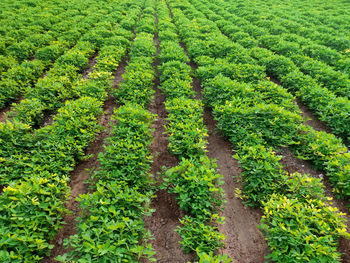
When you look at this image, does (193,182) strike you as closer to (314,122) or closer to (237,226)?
(237,226)

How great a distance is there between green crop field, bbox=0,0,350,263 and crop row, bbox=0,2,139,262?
1.3 inches

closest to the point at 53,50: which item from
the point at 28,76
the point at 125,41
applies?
the point at 28,76

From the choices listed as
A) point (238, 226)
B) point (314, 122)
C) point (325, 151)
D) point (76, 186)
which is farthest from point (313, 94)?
point (76, 186)

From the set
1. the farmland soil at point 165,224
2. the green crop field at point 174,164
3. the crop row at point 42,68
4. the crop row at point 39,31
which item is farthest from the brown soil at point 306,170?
the crop row at point 39,31

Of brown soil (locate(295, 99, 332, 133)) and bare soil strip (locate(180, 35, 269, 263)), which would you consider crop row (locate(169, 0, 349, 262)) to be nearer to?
bare soil strip (locate(180, 35, 269, 263))

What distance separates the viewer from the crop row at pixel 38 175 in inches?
119

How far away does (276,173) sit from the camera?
4.54m

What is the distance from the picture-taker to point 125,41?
11.7 meters

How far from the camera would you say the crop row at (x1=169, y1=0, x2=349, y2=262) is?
320 centimetres

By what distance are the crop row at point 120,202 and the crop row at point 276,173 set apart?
2.62 m

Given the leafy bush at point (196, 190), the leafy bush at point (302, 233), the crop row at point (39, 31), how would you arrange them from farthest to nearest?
1. the crop row at point (39, 31)
2. the leafy bush at point (196, 190)
3. the leafy bush at point (302, 233)

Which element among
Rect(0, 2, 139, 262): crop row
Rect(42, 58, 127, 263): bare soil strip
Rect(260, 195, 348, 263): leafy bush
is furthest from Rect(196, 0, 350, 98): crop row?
Rect(0, 2, 139, 262): crop row

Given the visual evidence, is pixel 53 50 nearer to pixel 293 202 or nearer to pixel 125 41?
pixel 125 41

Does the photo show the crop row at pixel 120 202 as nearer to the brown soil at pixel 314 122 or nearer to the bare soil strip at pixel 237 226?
the bare soil strip at pixel 237 226
